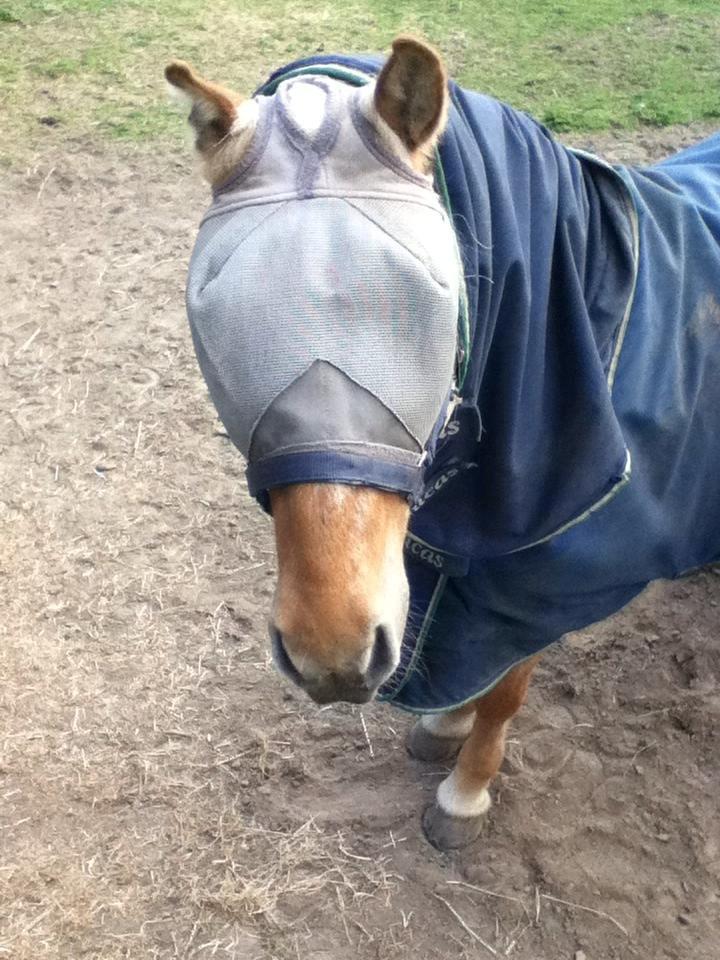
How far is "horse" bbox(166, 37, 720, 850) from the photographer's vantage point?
1364 mm

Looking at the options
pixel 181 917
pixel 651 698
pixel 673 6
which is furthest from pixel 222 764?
pixel 673 6

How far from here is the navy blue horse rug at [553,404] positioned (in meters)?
1.67

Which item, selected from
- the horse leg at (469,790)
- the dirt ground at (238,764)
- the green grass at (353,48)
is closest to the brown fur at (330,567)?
the horse leg at (469,790)

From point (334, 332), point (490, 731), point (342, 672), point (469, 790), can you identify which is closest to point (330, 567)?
point (342, 672)

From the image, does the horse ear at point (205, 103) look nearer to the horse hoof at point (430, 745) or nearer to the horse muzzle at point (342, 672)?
the horse muzzle at point (342, 672)

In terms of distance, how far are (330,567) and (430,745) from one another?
1.69 meters

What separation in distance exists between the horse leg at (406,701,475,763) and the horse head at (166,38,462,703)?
1.45 meters

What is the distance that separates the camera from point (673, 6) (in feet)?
20.7

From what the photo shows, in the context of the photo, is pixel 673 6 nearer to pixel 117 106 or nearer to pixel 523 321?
pixel 117 106

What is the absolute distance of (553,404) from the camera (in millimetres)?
1875

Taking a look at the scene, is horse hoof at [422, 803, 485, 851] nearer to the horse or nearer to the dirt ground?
the dirt ground

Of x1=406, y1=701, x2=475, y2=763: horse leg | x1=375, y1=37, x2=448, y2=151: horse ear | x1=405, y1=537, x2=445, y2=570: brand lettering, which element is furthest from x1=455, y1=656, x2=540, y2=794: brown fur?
x1=375, y1=37, x2=448, y2=151: horse ear

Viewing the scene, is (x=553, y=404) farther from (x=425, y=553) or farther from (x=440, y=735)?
(x=440, y=735)

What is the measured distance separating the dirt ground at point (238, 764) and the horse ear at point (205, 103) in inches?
76.2
